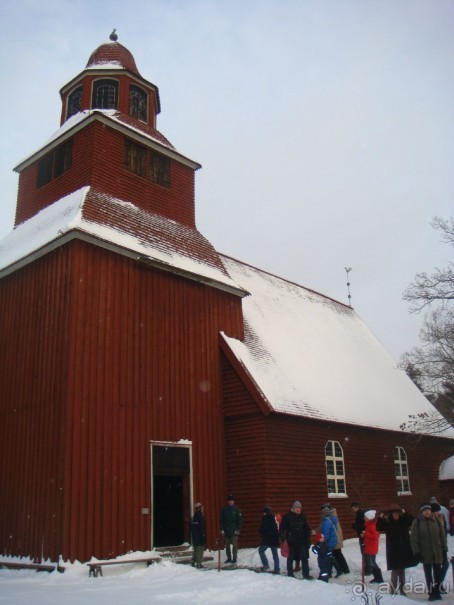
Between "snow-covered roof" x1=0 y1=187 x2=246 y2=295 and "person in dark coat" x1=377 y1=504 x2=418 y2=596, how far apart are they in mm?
9873

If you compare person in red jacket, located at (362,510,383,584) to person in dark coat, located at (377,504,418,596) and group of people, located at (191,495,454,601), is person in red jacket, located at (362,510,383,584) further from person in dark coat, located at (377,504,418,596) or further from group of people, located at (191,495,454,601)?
person in dark coat, located at (377,504,418,596)

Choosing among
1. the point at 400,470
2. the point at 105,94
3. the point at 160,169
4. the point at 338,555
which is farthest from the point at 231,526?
the point at 105,94

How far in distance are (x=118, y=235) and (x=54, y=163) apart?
500 centimetres

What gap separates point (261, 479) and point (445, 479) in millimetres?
13107

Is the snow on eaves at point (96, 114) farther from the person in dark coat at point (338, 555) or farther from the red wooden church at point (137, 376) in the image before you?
the person in dark coat at point (338, 555)

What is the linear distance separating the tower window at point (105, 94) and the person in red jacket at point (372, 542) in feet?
54.9

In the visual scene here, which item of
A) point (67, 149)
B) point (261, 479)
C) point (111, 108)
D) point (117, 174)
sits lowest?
point (261, 479)

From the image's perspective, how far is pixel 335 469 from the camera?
20.0 meters

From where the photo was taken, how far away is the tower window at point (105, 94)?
21.5m

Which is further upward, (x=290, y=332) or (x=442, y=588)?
(x=290, y=332)

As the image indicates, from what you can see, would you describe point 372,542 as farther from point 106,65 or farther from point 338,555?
point 106,65

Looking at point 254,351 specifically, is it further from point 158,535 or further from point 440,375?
point 440,375

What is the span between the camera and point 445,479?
2616 cm

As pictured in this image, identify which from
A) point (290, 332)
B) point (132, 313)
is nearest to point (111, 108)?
point (132, 313)
